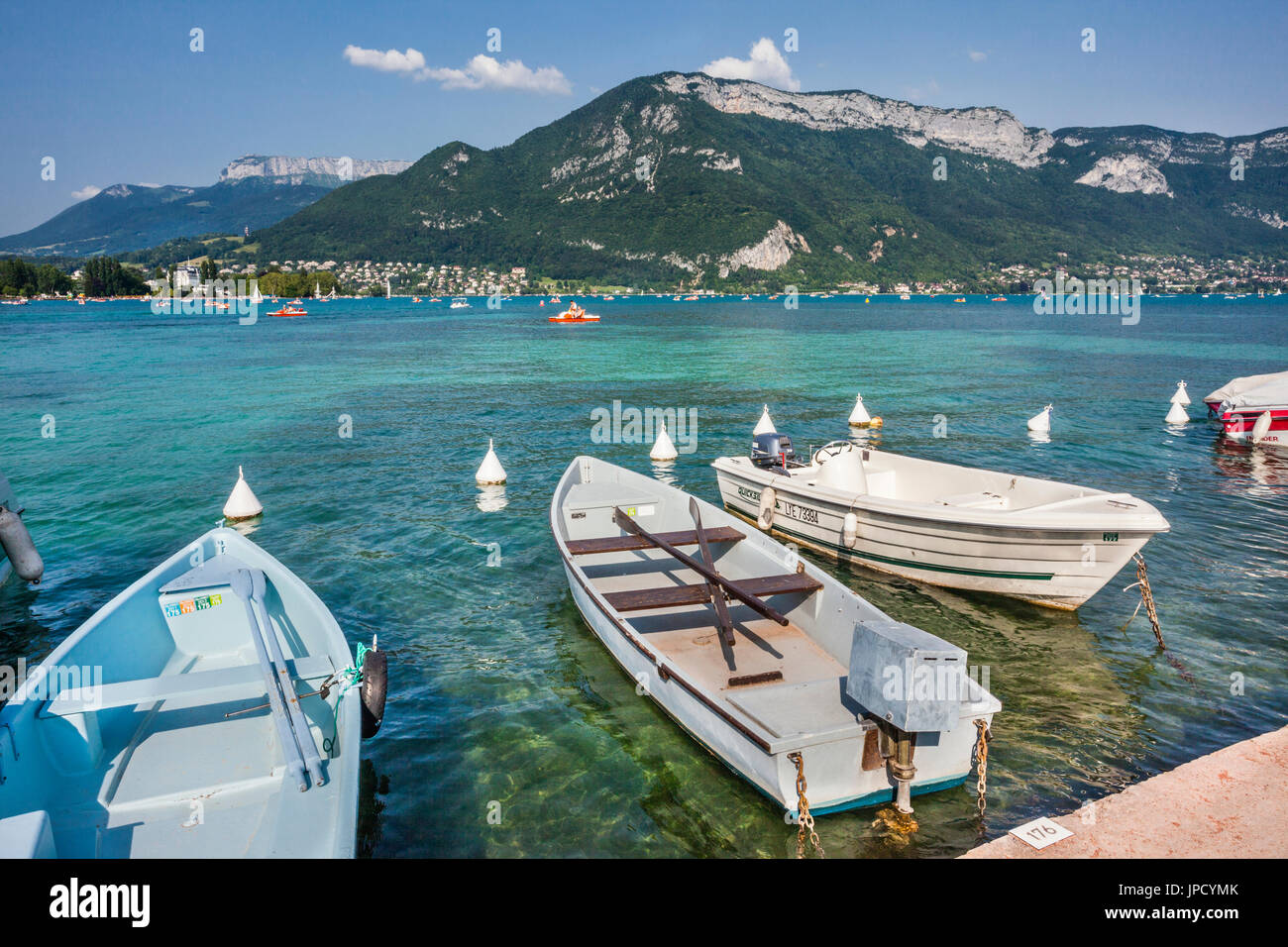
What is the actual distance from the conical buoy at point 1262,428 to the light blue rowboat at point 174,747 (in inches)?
1149

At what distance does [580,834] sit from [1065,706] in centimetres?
639

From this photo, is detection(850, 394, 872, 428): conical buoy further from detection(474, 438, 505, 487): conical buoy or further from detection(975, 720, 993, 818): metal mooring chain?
detection(975, 720, 993, 818): metal mooring chain

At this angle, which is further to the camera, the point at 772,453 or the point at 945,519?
the point at 772,453

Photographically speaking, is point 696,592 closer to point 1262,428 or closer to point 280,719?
point 280,719

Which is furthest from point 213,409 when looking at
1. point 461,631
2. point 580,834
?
point 580,834

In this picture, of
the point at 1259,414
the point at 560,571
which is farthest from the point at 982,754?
the point at 1259,414

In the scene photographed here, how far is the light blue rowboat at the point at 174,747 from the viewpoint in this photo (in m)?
5.56

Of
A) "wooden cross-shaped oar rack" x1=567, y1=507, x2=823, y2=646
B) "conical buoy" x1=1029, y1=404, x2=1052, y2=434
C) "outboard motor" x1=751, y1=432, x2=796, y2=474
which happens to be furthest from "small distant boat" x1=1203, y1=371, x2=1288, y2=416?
"wooden cross-shaped oar rack" x1=567, y1=507, x2=823, y2=646

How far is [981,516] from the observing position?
452 inches

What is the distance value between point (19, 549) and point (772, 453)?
1477 cm

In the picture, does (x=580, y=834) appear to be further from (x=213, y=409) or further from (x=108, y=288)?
(x=108, y=288)

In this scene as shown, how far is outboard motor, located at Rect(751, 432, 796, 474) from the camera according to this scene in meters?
16.5

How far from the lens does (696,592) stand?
975 cm
